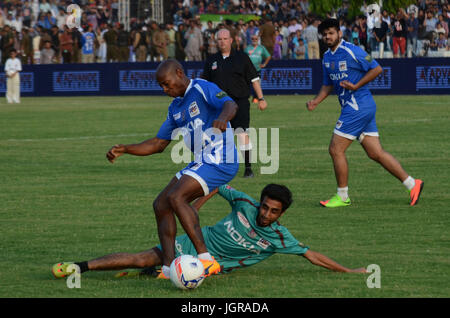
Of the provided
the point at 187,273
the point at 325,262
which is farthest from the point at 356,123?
the point at 187,273

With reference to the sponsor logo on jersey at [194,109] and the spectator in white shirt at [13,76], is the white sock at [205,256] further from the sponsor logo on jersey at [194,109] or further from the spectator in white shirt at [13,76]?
the spectator in white shirt at [13,76]

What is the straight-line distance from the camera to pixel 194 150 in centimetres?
864

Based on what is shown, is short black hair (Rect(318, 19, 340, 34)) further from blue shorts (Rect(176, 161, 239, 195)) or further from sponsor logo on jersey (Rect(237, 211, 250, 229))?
sponsor logo on jersey (Rect(237, 211, 250, 229))

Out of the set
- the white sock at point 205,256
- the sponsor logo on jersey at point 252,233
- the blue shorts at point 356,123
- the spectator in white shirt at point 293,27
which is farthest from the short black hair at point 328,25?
the spectator in white shirt at point 293,27

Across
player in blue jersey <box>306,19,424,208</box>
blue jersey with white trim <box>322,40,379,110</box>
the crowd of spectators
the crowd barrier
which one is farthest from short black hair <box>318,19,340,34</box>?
the crowd of spectators

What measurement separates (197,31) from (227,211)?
3093 cm

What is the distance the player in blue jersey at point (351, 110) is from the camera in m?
12.5

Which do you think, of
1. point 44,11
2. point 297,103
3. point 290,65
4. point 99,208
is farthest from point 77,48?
point 99,208

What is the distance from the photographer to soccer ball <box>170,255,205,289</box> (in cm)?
763

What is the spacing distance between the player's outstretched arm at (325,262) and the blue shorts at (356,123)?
475 cm

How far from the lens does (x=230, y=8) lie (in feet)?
162

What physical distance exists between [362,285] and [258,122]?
18624 mm
